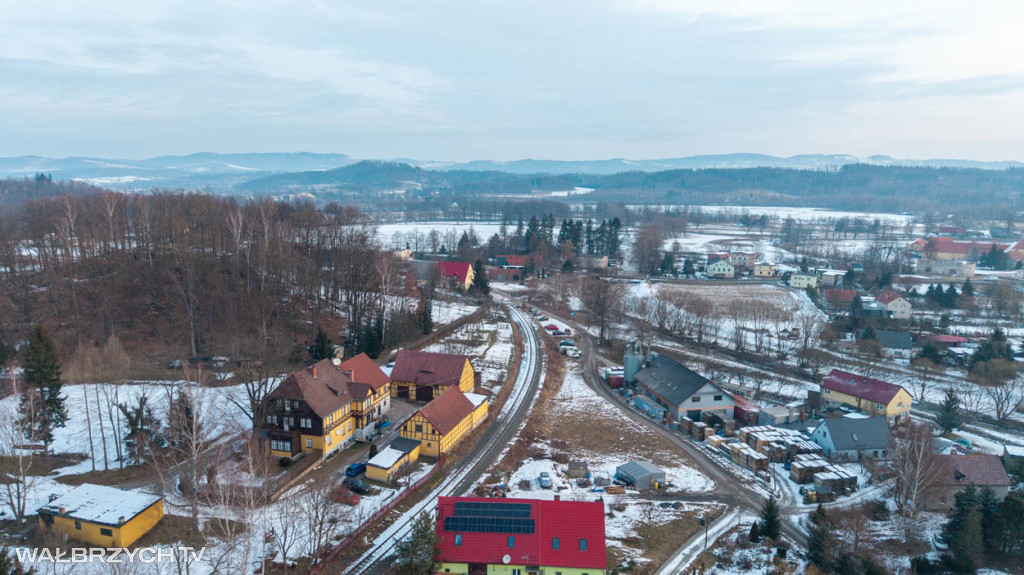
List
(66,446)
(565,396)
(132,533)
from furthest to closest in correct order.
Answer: (565,396) → (66,446) → (132,533)

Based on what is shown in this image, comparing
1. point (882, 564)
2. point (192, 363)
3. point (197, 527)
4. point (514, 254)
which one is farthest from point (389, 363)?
point (514, 254)

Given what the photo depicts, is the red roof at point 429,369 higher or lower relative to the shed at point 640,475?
higher

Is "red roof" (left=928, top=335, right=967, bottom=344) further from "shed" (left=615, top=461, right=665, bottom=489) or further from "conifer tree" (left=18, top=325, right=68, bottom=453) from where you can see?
"conifer tree" (left=18, top=325, right=68, bottom=453)

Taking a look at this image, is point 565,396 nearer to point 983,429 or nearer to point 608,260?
point 983,429

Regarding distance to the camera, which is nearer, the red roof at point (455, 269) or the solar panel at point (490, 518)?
the solar panel at point (490, 518)

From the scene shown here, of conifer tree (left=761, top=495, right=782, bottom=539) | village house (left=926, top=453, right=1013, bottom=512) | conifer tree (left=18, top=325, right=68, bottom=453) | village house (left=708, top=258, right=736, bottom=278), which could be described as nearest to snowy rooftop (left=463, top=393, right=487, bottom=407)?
conifer tree (left=761, top=495, right=782, bottom=539)

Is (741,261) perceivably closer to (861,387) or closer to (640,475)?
(861,387)

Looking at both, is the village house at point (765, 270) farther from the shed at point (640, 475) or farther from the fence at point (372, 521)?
the fence at point (372, 521)

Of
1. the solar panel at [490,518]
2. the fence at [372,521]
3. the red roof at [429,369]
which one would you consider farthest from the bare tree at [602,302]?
the solar panel at [490,518]
